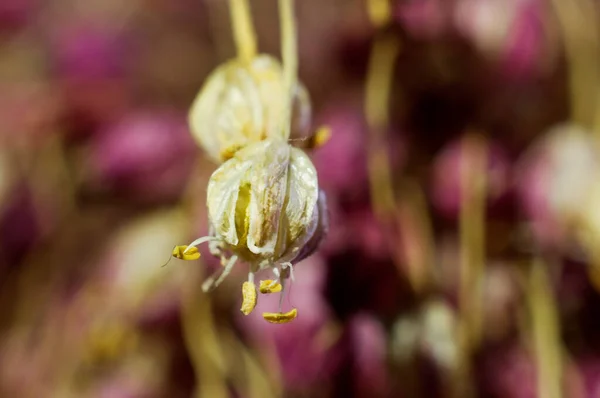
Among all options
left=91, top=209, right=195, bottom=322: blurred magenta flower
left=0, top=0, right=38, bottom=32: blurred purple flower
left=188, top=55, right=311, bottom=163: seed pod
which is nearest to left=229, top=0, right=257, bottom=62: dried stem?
left=188, top=55, right=311, bottom=163: seed pod

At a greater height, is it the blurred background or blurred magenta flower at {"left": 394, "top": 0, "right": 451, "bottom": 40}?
blurred magenta flower at {"left": 394, "top": 0, "right": 451, "bottom": 40}

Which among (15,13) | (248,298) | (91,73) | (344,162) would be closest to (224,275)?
(248,298)

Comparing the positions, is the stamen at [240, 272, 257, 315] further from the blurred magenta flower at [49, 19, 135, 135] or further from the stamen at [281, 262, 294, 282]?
the blurred magenta flower at [49, 19, 135, 135]

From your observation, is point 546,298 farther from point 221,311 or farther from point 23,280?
point 23,280

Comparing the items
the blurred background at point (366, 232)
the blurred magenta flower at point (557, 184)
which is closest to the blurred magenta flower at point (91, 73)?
the blurred background at point (366, 232)

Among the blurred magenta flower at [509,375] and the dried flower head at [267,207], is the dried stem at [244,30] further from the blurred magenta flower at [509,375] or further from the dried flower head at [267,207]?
the blurred magenta flower at [509,375]

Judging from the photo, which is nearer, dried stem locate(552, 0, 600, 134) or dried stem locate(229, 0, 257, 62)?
dried stem locate(229, 0, 257, 62)
